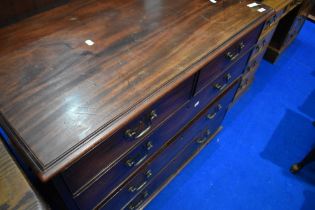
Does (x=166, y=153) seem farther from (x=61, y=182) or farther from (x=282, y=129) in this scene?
(x=282, y=129)

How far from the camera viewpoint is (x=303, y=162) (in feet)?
5.05

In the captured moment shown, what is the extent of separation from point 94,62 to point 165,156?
1.96 feet

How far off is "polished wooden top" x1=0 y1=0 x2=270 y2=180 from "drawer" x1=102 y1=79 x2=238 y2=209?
0.41 m

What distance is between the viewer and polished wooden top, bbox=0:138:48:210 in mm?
494

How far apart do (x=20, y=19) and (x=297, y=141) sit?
A: 6.21 feet

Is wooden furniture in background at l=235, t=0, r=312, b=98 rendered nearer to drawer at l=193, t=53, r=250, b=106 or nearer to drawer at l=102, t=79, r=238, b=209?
drawer at l=193, t=53, r=250, b=106

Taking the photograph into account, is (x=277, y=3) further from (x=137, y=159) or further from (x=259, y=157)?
(x=137, y=159)

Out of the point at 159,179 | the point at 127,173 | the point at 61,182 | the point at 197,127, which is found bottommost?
the point at 159,179

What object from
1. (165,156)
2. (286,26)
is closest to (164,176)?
(165,156)

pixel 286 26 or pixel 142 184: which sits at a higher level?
pixel 286 26

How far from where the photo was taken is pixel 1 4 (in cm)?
86

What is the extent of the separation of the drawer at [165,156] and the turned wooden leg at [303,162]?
61 cm

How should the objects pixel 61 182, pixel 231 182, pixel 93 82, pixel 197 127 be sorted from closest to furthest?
1. pixel 61 182
2. pixel 93 82
3. pixel 197 127
4. pixel 231 182

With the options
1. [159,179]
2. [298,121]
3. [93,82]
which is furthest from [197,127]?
[298,121]
